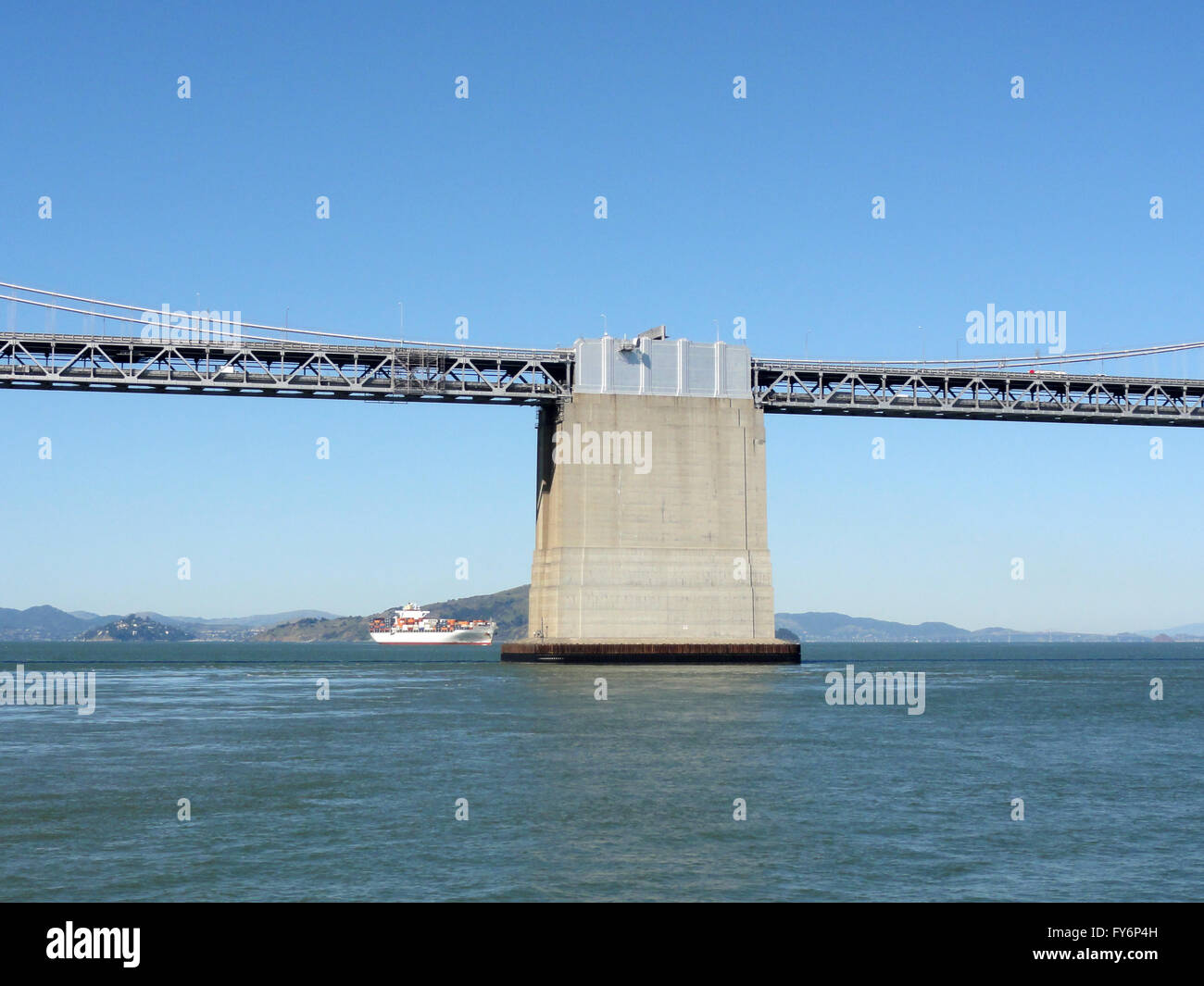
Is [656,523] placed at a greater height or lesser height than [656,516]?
lesser

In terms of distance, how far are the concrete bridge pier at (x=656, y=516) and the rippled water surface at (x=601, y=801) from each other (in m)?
26.8

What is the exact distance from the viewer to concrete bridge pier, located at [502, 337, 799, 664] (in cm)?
8412

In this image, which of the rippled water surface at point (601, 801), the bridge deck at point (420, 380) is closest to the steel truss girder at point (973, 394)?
the bridge deck at point (420, 380)

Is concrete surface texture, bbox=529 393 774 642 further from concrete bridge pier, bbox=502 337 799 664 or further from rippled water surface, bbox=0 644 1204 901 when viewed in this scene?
rippled water surface, bbox=0 644 1204 901

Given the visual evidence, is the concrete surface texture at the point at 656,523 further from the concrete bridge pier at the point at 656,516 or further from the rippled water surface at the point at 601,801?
the rippled water surface at the point at 601,801

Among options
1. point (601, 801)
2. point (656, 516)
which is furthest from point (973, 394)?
point (601, 801)

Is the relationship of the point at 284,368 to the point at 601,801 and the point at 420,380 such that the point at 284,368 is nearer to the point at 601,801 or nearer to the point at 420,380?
the point at 420,380

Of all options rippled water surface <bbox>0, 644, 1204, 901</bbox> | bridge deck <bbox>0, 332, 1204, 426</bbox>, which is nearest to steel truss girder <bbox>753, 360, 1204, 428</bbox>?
bridge deck <bbox>0, 332, 1204, 426</bbox>

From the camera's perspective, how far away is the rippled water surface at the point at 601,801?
21422 mm

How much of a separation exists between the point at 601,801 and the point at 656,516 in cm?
5654

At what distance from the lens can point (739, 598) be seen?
86.4 m

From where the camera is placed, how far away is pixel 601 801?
29.0 metres
